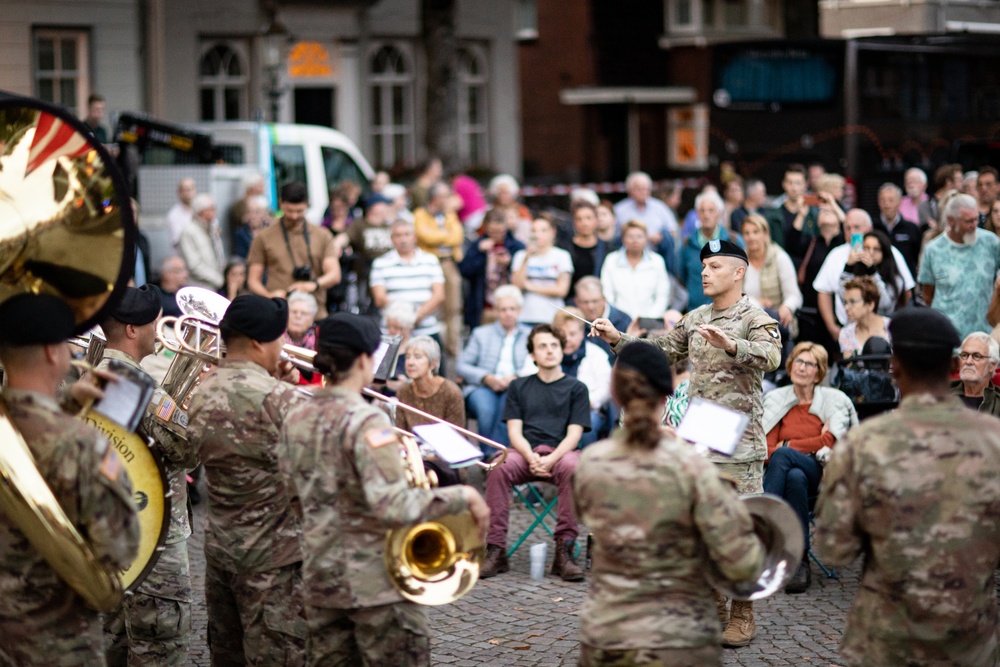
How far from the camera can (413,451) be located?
5.34 metres

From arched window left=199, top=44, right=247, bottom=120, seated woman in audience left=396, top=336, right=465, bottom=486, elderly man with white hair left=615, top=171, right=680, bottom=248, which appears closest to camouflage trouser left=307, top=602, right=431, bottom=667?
seated woman in audience left=396, top=336, right=465, bottom=486

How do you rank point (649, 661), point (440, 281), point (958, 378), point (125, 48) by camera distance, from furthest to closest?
point (125, 48) < point (440, 281) < point (958, 378) < point (649, 661)

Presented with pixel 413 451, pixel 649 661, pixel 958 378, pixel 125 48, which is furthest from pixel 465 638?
pixel 125 48

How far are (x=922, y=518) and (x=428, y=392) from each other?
5373 millimetres

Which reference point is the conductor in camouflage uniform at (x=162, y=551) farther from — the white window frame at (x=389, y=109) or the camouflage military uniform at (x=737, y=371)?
the white window frame at (x=389, y=109)

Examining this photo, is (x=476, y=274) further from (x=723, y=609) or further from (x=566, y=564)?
(x=723, y=609)

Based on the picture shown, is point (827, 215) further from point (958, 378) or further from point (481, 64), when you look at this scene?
point (481, 64)

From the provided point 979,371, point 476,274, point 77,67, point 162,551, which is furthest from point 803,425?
point 77,67

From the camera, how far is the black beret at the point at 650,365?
4.59m

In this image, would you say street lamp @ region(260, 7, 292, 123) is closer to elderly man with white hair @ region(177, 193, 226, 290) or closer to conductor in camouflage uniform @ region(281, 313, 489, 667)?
elderly man with white hair @ region(177, 193, 226, 290)

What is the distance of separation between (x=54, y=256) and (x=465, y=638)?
346 centimetres

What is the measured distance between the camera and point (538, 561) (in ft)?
28.6

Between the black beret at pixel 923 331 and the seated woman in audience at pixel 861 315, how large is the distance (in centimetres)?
549

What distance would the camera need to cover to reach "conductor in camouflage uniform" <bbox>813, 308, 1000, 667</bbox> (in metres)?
4.47
